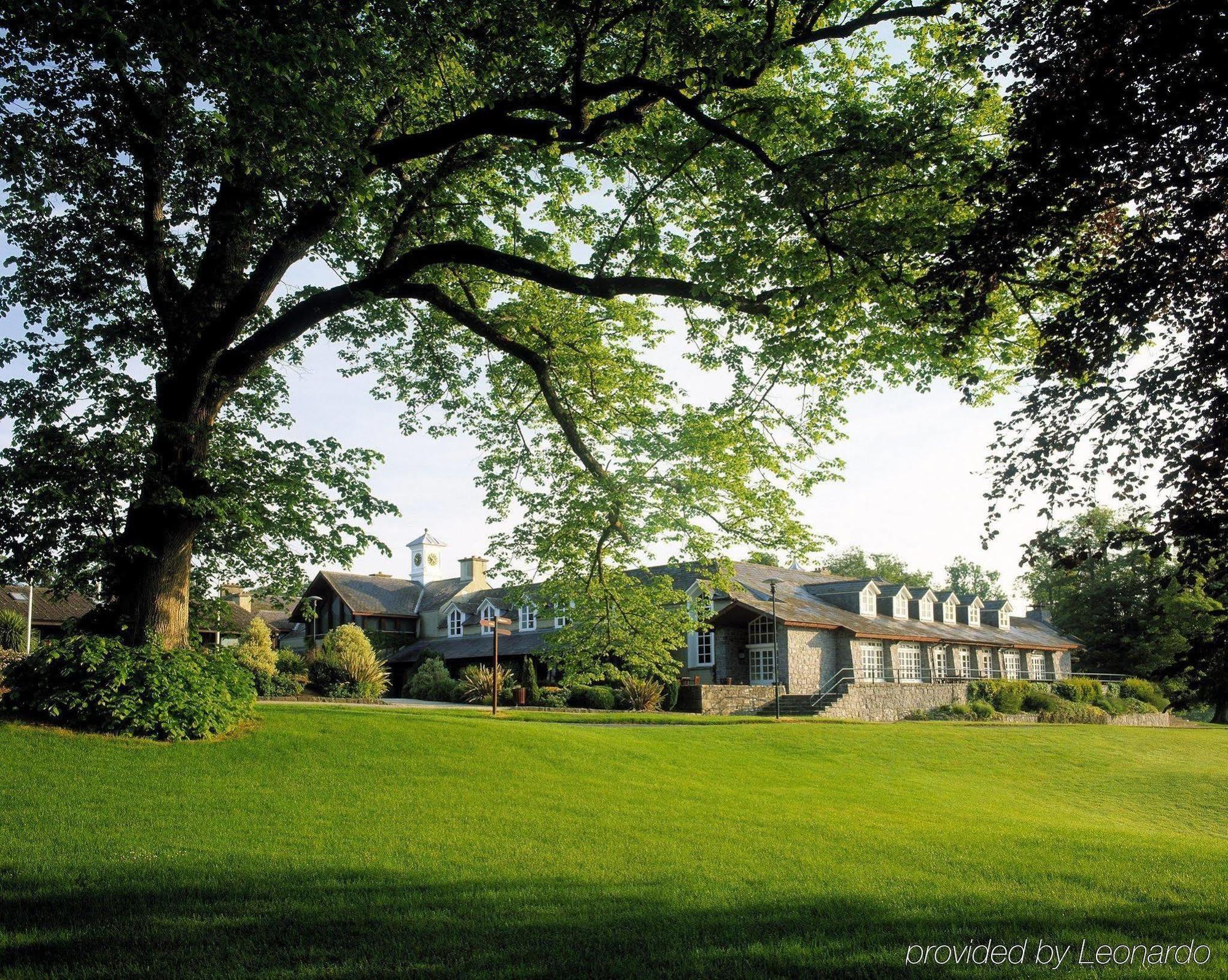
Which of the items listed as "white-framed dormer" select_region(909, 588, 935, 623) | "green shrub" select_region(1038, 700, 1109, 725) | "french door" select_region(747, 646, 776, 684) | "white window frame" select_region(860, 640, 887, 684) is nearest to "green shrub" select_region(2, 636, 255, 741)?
"french door" select_region(747, 646, 776, 684)

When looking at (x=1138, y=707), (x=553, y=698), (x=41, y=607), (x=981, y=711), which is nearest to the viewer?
(x=553, y=698)

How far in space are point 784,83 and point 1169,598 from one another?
9.89 metres

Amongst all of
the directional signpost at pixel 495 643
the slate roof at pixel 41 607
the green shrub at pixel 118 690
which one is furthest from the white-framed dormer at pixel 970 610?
the slate roof at pixel 41 607

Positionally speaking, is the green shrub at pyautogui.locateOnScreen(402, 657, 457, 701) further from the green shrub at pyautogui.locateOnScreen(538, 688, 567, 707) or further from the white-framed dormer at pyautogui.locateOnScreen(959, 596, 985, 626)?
the white-framed dormer at pyautogui.locateOnScreen(959, 596, 985, 626)

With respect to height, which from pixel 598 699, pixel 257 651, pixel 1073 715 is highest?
pixel 257 651

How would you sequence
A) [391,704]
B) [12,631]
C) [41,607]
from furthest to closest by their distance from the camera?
[41,607], [391,704], [12,631]

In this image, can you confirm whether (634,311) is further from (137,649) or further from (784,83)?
(137,649)

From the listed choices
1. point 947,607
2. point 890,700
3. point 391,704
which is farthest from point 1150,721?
point 391,704

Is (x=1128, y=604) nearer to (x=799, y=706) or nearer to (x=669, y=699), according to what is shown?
(x=799, y=706)

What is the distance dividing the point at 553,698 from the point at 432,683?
701 cm

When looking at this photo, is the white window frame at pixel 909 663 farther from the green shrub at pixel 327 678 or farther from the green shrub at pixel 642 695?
the green shrub at pixel 327 678

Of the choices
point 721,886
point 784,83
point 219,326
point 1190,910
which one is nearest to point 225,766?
point 219,326

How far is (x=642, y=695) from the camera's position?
31094 mm

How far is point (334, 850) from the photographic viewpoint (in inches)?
332
